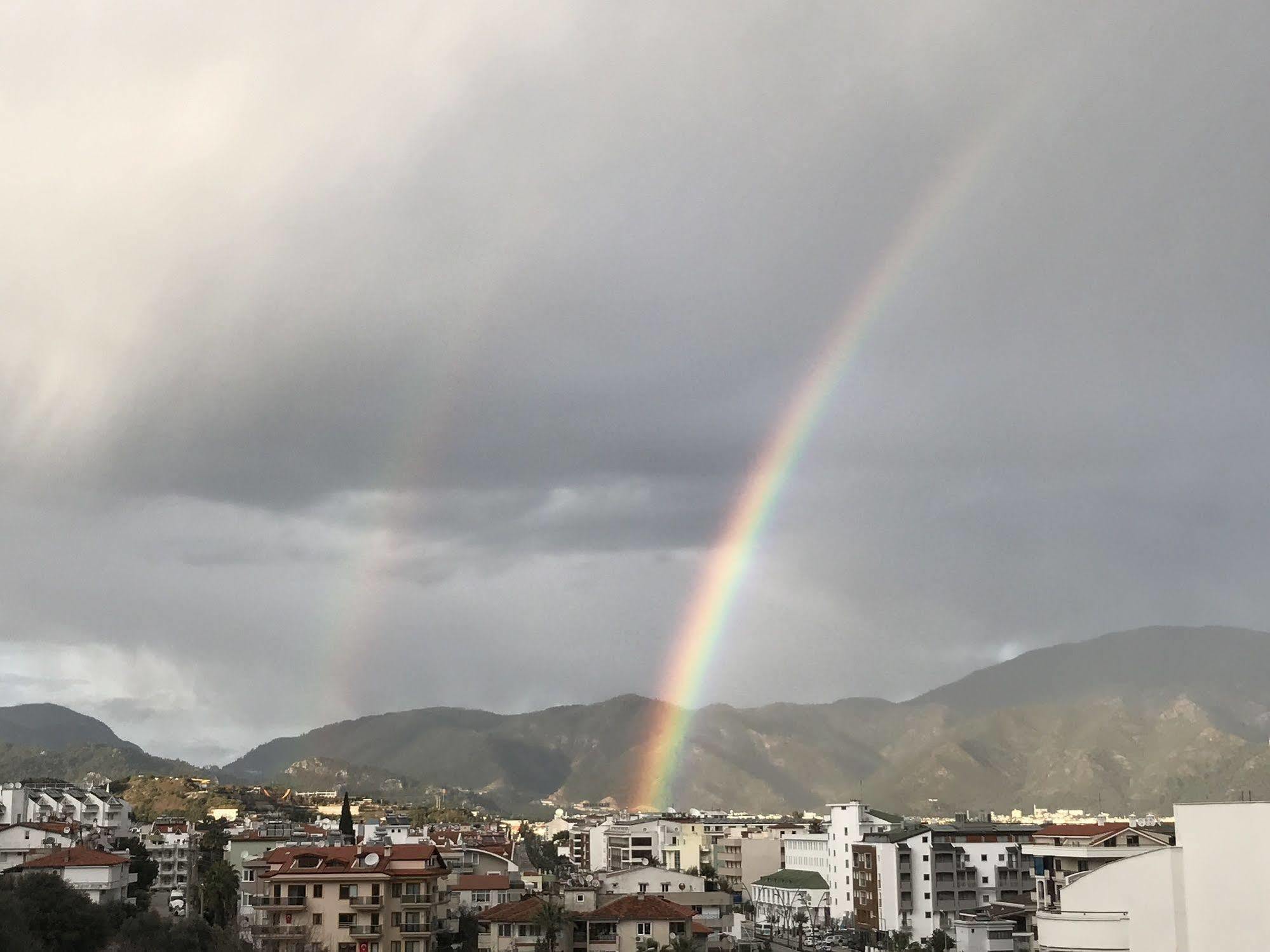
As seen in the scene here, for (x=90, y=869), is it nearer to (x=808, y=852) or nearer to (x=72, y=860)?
(x=72, y=860)

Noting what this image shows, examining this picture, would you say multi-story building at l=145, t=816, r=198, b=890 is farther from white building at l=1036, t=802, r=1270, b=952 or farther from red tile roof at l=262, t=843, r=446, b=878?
white building at l=1036, t=802, r=1270, b=952

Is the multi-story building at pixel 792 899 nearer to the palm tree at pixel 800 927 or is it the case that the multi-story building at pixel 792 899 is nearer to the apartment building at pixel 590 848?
→ the palm tree at pixel 800 927

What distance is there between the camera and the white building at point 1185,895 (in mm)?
31656

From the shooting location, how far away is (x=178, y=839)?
132m

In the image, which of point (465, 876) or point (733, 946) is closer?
point (733, 946)

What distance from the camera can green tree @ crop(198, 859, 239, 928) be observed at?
92875 millimetres

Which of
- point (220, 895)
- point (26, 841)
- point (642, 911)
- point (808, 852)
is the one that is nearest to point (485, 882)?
point (220, 895)

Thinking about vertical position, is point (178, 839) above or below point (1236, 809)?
below

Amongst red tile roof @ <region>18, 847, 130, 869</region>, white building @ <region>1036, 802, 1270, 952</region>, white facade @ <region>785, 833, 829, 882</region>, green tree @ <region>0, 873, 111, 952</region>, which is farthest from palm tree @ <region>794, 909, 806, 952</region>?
white building @ <region>1036, 802, 1270, 952</region>

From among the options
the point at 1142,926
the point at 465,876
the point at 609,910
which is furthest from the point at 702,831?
the point at 1142,926

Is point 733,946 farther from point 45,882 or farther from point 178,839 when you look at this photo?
point 178,839

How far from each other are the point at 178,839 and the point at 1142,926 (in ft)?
387

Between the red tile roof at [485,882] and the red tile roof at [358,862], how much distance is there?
1793 centimetres

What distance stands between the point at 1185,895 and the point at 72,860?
74.6 metres
